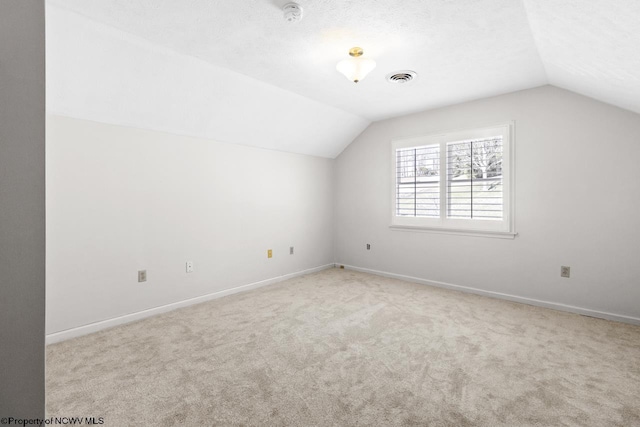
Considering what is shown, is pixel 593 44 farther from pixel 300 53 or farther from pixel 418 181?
pixel 418 181

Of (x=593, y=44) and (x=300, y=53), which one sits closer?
(x=593, y=44)

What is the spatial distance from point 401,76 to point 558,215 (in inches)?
88.2

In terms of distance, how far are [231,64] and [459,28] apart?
6.26 feet

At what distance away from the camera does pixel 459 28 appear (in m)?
2.23

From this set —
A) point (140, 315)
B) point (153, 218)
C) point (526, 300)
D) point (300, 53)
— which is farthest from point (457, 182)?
point (140, 315)

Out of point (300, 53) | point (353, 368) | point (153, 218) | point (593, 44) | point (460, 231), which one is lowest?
point (353, 368)

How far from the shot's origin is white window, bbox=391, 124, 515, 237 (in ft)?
12.0

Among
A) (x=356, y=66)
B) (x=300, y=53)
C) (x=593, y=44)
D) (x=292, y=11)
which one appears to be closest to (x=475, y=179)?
(x=593, y=44)

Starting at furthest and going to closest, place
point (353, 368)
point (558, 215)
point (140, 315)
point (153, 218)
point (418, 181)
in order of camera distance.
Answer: point (418, 181)
point (558, 215)
point (153, 218)
point (140, 315)
point (353, 368)

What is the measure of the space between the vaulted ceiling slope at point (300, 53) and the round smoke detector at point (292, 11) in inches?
1.3

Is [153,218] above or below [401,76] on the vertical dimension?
below

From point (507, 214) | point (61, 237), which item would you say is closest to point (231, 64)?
point (61, 237)

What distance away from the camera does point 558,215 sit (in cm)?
331

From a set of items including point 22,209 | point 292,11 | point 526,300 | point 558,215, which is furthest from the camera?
point 526,300
